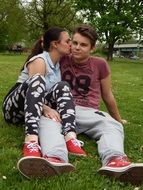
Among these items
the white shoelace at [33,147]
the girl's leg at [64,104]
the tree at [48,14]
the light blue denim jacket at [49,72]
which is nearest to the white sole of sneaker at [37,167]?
the white shoelace at [33,147]

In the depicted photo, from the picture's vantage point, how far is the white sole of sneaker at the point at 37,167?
4.06 meters

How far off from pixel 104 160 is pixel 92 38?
6.38 ft

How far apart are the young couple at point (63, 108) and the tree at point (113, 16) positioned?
42.9 metres

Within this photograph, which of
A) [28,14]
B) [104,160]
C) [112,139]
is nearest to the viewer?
[104,160]

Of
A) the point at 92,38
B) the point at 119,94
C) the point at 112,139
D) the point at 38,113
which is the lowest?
the point at 119,94

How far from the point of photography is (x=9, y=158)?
4.90m

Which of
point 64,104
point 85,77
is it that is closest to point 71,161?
point 64,104

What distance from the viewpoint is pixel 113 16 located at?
49094 mm

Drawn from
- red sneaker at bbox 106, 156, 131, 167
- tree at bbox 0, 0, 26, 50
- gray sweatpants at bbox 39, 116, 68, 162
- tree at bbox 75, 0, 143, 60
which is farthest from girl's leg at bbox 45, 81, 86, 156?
tree at bbox 0, 0, 26, 50

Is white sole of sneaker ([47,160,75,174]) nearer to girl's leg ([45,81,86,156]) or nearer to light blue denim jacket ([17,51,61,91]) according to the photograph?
girl's leg ([45,81,86,156])

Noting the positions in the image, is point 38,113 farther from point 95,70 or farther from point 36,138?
point 95,70

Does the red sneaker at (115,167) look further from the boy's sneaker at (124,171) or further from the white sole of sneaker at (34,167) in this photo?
the white sole of sneaker at (34,167)

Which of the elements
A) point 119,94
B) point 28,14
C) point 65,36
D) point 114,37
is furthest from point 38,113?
point 28,14

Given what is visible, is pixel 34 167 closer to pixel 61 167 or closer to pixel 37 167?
pixel 37 167
